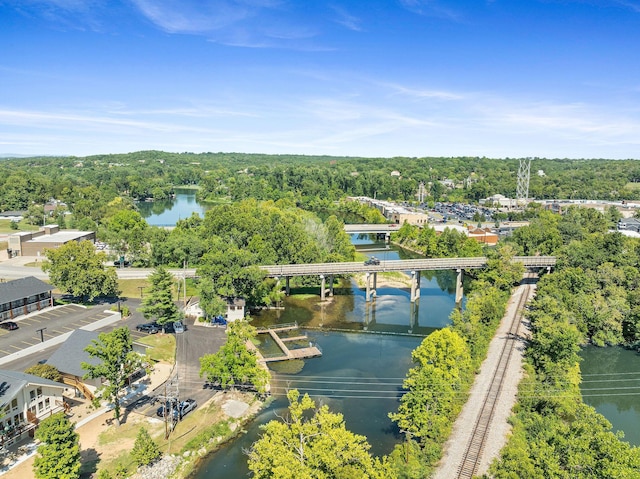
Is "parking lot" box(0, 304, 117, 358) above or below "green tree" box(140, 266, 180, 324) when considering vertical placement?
below

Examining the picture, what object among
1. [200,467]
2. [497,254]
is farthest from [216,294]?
[497,254]

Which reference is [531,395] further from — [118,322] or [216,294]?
[118,322]

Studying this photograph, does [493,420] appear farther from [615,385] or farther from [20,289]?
[20,289]

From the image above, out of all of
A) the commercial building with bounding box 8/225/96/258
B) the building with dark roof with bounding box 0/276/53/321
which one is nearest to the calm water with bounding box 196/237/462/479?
the building with dark roof with bounding box 0/276/53/321

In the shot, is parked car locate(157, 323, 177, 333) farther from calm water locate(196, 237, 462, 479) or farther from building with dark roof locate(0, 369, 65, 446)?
building with dark roof locate(0, 369, 65, 446)

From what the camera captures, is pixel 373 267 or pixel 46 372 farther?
pixel 373 267

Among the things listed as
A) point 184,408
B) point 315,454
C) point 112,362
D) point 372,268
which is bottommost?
point 184,408

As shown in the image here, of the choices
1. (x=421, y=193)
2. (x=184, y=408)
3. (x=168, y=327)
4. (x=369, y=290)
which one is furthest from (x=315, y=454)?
(x=421, y=193)
